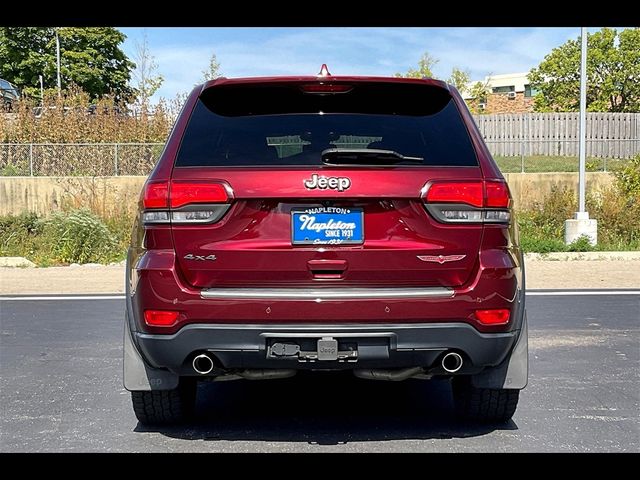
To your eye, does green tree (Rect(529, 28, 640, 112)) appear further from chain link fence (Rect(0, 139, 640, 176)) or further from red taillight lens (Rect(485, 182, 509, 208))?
red taillight lens (Rect(485, 182, 509, 208))

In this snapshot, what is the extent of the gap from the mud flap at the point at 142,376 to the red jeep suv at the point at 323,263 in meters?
0.20

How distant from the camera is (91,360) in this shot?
6855 mm

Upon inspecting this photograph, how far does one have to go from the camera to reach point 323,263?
3.99 m

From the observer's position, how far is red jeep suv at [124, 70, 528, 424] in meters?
3.98

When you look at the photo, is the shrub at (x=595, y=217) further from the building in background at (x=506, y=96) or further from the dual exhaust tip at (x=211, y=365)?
the building in background at (x=506, y=96)

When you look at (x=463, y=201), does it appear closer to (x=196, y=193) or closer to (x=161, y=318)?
(x=196, y=193)

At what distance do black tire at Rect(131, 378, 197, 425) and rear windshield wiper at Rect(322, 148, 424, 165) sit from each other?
154cm

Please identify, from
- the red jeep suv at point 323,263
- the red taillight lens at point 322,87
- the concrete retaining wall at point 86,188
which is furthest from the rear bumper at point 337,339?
the concrete retaining wall at point 86,188

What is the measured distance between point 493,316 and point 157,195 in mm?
1704

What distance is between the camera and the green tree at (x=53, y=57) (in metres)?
55.0

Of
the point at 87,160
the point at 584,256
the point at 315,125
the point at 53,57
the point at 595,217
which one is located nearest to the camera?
the point at 315,125

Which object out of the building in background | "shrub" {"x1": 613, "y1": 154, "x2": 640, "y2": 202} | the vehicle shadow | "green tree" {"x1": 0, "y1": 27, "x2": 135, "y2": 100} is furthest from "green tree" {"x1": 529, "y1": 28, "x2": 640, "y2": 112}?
the vehicle shadow

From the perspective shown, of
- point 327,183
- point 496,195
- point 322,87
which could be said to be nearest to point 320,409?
point 327,183
